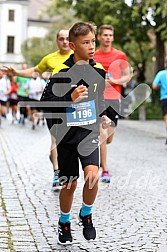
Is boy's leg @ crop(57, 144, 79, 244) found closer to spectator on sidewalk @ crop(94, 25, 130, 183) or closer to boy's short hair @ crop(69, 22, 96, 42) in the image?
boy's short hair @ crop(69, 22, 96, 42)

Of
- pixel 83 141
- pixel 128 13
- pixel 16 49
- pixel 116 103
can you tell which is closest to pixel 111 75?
pixel 116 103

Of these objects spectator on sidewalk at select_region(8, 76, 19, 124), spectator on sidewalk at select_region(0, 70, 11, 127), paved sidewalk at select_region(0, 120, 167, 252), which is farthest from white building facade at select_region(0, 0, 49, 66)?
paved sidewalk at select_region(0, 120, 167, 252)

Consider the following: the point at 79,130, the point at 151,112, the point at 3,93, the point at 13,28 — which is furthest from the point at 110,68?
the point at 13,28

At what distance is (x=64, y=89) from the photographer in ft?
17.3

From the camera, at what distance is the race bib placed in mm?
5336

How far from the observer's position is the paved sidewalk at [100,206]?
533cm

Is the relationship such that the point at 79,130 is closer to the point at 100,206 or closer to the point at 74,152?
the point at 74,152

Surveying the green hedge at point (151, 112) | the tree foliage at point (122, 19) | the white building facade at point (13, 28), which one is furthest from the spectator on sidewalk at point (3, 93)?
the white building facade at point (13, 28)

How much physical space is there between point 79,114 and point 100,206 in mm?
1950

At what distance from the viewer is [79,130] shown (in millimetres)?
5375

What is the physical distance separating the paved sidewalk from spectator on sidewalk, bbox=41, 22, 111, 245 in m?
0.23

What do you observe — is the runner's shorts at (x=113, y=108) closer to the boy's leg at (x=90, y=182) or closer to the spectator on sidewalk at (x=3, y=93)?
the boy's leg at (x=90, y=182)

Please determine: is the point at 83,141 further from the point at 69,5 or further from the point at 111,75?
the point at 69,5

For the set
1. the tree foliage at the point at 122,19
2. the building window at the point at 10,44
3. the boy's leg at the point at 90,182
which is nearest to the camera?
the boy's leg at the point at 90,182
